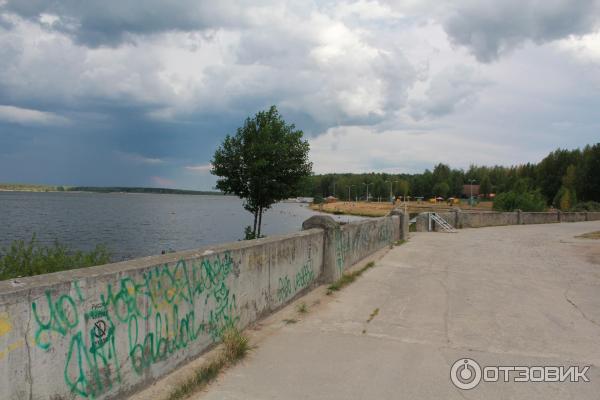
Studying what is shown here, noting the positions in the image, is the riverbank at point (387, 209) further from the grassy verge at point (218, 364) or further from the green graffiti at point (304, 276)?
the grassy verge at point (218, 364)

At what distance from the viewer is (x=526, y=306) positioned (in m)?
9.18

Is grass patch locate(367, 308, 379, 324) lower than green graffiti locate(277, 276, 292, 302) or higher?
lower

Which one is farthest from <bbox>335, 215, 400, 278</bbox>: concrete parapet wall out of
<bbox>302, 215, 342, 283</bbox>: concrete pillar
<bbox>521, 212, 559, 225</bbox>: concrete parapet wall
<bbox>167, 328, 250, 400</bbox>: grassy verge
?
<bbox>521, 212, 559, 225</bbox>: concrete parapet wall

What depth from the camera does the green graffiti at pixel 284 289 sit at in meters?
8.09

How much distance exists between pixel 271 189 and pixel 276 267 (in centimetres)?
1802

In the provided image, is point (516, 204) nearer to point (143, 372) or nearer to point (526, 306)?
point (526, 306)

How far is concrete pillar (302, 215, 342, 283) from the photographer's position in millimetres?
10773

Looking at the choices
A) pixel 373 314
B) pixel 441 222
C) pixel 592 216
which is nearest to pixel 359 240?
pixel 373 314

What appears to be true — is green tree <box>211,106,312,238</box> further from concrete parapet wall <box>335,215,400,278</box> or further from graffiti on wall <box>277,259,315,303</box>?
graffiti on wall <box>277,259,315,303</box>

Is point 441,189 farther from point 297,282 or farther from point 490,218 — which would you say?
point 297,282

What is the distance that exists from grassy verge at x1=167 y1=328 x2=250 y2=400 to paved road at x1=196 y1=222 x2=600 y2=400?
0.13 metres

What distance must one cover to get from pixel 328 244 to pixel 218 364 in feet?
18.8

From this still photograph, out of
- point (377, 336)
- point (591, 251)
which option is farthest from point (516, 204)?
point (377, 336)

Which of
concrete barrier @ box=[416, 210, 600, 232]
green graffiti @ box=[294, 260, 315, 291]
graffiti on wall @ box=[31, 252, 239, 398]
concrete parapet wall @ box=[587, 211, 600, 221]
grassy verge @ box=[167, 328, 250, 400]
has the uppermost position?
graffiti on wall @ box=[31, 252, 239, 398]
